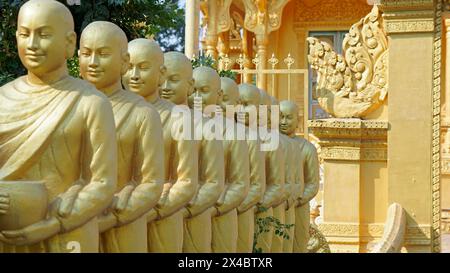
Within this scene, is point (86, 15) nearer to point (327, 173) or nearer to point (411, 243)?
point (327, 173)

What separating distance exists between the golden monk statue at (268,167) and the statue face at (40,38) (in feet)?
12.4

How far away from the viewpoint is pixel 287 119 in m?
9.67

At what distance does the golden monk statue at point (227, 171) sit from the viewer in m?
6.95

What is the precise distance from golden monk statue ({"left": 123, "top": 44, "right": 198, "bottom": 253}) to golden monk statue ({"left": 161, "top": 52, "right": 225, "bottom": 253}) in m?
0.18

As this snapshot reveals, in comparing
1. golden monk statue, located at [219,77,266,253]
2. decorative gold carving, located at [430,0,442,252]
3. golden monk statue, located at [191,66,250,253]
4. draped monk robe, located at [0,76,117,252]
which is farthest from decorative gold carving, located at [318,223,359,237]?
draped monk robe, located at [0,76,117,252]

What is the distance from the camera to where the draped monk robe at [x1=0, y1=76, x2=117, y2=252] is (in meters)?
4.64

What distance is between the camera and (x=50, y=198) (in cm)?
468

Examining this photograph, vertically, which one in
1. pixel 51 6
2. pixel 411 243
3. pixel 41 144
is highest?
pixel 51 6

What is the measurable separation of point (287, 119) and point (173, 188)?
395 centimetres

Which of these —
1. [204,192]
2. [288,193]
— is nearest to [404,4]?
[288,193]

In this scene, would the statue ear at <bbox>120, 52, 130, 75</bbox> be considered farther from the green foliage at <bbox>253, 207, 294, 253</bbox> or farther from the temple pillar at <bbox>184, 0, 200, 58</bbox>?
the temple pillar at <bbox>184, 0, 200, 58</bbox>

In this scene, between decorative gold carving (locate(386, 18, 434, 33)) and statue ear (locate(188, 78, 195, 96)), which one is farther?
decorative gold carving (locate(386, 18, 434, 33))

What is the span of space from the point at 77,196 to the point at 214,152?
188 centimetres
